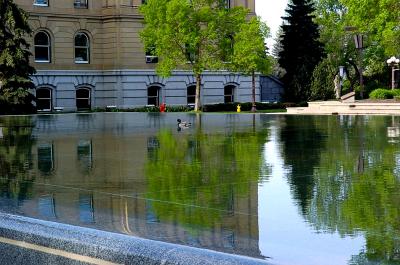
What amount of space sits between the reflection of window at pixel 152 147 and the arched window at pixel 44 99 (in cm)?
3660

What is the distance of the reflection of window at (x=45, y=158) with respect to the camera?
51.4 ft

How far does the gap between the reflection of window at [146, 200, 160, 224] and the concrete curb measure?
6.10ft

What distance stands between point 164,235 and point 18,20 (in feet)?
152

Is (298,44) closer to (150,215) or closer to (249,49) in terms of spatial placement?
(249,49)

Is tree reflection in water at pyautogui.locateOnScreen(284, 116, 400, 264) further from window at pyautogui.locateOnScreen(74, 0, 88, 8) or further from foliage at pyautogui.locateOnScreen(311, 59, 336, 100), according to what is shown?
foliage at pyautogui.locateOnScreen(311, 59, 336, 100)

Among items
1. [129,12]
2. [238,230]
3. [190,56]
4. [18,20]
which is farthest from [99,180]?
[129,12]

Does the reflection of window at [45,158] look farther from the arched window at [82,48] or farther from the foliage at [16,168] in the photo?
the arched window at [82,48]

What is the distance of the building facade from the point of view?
60438 millimetres

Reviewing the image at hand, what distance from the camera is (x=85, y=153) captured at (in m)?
19.4

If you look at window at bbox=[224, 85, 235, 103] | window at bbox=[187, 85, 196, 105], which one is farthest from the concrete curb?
window at bbox=[224, 85, 235, 103]

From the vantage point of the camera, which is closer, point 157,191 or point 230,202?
point 230,202

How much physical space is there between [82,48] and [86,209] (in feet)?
174

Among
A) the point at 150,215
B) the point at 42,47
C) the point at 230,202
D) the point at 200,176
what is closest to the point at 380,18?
the point at 42,47

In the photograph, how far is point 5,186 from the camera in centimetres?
1290
